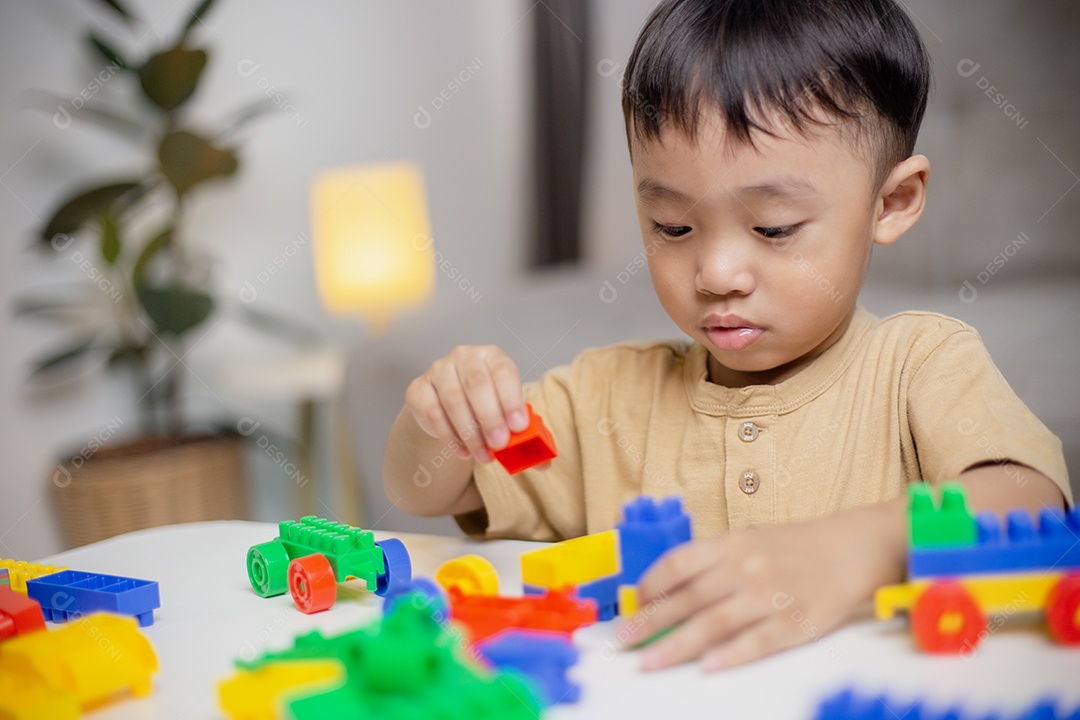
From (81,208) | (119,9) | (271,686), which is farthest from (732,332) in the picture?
(119,9)

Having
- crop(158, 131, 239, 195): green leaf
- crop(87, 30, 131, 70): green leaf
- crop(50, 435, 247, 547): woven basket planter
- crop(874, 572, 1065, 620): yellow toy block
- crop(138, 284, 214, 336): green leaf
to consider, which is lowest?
crop(50, 435, 247, 547): woven basket planter

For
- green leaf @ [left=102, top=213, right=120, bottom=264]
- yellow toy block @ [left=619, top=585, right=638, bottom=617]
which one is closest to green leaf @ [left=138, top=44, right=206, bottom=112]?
green leaf @ [left=102, top=213, right=120, bottom=264]

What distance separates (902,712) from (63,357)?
7.05 feet

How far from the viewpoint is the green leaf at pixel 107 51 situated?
216 cm

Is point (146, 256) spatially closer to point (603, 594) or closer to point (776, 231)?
point (776, 231)

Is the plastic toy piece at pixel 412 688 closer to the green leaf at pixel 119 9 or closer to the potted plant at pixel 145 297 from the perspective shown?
the potted plant at pixel 145 297

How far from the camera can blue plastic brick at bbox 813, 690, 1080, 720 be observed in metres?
0.41

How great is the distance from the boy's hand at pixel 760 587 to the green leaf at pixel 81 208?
196 cm

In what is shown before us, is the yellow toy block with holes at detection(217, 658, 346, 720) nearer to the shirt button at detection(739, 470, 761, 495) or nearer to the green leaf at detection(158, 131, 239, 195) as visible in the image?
the shirt button at detection(739, 470, 761, 495)

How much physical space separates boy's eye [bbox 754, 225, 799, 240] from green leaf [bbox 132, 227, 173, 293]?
5.86 ft

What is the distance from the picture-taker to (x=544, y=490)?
100 cm

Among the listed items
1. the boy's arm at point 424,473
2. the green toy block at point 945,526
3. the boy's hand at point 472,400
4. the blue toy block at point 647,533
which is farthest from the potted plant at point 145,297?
the green toy block at point 945,526

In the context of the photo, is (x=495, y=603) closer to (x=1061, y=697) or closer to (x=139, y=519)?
(x=1061, y=697)

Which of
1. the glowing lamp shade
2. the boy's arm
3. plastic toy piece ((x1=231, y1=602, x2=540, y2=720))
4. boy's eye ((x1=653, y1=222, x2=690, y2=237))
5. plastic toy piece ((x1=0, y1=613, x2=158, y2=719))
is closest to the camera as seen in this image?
plastic toy piece ((x1=231, y1=602, x2=540, y2=720))
